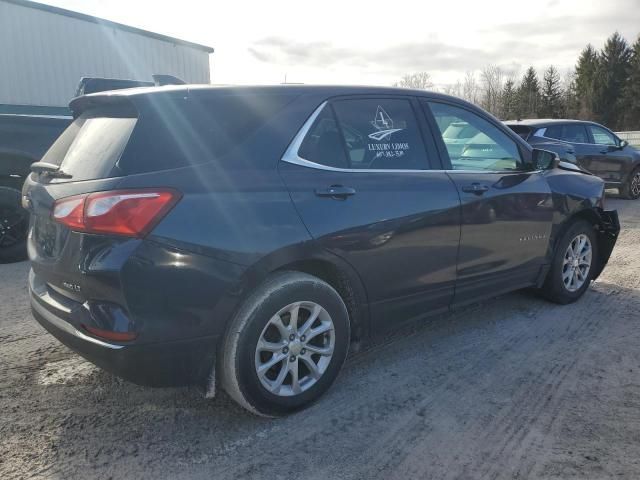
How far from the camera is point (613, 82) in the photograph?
56281mm

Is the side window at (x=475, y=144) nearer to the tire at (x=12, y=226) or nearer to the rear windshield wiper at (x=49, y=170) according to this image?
the rear windshield wiper at (x=49, y=170)

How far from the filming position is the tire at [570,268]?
4395mm

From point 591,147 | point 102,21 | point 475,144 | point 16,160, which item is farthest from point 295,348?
point 102,21

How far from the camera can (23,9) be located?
1262 centimetres

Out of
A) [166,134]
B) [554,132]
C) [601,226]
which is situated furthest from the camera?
[554,132]

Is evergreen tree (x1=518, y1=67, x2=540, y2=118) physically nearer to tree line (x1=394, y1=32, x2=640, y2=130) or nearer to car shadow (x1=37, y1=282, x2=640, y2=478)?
tree line (x1=394, y1=32, x2=640, y2=130)

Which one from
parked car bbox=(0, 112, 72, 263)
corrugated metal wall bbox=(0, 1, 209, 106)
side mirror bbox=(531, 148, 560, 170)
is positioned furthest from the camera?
corrugated metal wall bbox=(0, 1, 209, 106)

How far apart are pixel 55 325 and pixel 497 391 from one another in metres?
2.49

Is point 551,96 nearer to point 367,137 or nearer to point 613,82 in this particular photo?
point 613,82

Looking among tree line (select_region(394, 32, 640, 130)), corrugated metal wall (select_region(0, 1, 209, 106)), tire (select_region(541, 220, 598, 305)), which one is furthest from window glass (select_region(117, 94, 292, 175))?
tree line (select_region(394, 32, 640, 130))

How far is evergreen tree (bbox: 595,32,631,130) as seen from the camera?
56062mm

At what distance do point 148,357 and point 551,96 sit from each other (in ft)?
224

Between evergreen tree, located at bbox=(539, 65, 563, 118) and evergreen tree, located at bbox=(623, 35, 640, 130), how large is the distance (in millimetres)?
7165

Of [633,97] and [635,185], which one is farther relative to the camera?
[633,97]
